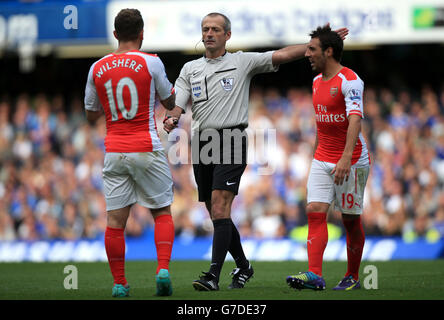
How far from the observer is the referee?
6.89m

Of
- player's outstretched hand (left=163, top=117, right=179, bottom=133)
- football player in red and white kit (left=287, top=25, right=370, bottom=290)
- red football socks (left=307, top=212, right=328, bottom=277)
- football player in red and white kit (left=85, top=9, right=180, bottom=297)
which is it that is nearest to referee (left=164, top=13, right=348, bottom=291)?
player's outstretched hand (left=163, top=117, right=179, bottom=133)

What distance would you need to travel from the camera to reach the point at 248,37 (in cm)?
1778

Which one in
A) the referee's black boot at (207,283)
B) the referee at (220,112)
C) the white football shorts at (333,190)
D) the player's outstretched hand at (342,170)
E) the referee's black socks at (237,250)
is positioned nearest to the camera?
the player's outstretched hand at (342,170)

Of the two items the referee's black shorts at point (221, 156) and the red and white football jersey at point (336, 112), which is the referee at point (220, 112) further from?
the red and white football jersey at point (336, 112)

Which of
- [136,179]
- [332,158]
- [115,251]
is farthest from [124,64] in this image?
[332,158]

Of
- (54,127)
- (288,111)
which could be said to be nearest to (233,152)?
(288,111)

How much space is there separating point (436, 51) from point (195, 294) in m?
16.5

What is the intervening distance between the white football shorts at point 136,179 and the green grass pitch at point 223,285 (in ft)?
2.72

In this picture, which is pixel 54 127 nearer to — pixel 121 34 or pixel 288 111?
pixel 288 111

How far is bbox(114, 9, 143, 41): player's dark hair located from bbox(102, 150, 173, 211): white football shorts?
3.35 ft

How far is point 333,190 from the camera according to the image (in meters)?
6.82

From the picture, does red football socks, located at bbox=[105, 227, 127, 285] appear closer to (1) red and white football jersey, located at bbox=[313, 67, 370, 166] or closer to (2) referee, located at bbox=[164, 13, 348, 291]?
(2) referee, located at bbox=[164, 13, 348, 291]

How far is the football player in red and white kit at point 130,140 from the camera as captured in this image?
613 cm

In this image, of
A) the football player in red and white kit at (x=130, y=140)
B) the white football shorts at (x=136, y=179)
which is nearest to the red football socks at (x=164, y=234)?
the football player in red and white kit at (x=130, y=140)
